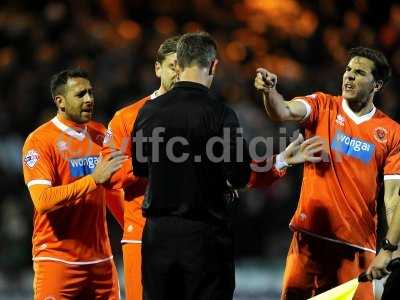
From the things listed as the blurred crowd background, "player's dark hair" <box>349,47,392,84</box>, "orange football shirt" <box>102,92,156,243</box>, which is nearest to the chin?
"player's dark hair" <box>349,47,392,84</box>

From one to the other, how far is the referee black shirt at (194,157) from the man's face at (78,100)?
1409 mm

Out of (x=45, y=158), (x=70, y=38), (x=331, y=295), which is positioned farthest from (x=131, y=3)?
(x=331, y=295)

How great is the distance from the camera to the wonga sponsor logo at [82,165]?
643cm

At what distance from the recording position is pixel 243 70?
1179cm

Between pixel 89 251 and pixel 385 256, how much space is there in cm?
205

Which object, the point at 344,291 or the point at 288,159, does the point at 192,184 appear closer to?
the point at 288,159

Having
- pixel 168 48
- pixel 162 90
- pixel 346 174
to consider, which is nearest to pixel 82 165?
pixel 162 90

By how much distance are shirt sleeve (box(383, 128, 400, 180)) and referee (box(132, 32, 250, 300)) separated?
1.35 meters

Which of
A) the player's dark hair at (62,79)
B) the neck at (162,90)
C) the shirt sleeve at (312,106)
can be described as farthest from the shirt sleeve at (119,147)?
the shirt sleeve at (312,106)

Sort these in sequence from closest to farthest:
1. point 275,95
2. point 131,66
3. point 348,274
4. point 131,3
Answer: point 275,95 < point 348,274 < point 131,66 < point 131,3

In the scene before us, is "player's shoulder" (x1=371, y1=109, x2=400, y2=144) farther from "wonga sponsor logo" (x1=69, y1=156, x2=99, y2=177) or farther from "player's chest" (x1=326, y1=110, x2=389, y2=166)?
"wonga sponsor logo" (x1=69, y1=156, x2=99, y2=177)

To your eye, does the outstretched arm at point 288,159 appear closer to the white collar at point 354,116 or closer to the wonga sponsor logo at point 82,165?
the white collar at point 354,116

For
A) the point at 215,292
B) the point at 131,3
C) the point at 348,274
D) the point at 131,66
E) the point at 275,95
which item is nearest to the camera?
the point at 215,292

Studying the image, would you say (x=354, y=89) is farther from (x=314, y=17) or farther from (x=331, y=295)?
(x=314, y=17)
